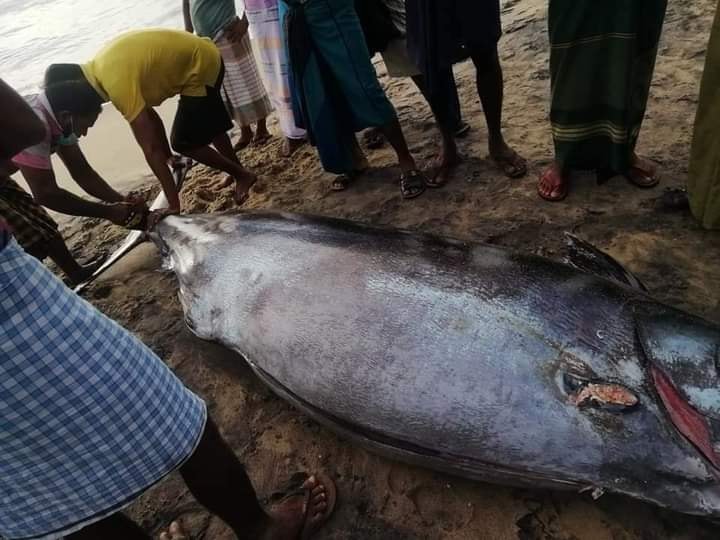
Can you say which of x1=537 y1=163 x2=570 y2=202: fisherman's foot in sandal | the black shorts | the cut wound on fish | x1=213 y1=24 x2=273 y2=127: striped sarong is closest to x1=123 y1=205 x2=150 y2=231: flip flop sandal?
the black shorts

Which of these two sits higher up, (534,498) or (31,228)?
(31,228)

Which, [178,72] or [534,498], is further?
[178,72]

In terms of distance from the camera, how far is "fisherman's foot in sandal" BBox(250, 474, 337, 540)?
1.86 metres

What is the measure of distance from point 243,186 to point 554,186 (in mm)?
2124

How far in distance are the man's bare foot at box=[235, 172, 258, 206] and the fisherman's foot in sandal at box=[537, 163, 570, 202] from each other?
2.01m

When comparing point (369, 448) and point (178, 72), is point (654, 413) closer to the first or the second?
point (369, 448)

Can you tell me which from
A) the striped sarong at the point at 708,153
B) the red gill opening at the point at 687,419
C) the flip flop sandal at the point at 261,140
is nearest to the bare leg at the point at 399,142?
the striped sarong at the point at 708,153

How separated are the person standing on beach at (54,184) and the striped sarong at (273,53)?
134cm

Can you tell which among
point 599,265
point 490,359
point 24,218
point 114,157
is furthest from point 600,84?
point 114,157

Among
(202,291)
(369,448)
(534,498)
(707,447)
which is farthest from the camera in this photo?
(202,291)

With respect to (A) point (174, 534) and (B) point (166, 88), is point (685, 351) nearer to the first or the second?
(A) point (174, 534)

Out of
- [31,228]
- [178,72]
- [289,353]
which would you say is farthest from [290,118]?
[289,353]

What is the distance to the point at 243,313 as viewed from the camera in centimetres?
233

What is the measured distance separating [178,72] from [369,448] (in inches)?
106
